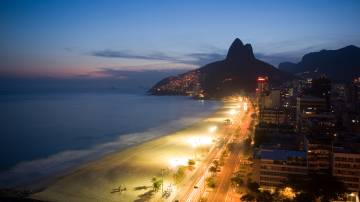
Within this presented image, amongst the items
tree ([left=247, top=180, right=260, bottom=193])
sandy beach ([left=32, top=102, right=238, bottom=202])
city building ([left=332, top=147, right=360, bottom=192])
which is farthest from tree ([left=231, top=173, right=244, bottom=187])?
city building ([left=332, top=147, right=360, bottom=192])

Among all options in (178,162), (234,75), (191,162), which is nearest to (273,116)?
(178,162)

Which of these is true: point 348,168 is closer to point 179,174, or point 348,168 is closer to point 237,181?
point 237,181

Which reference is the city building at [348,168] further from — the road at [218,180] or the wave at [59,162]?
the wave at [59,162]

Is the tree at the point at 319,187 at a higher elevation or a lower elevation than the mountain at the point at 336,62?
lower

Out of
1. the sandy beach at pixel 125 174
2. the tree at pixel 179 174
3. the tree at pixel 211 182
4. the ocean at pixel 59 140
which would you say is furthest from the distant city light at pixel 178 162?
the ocean at pixel 59 140

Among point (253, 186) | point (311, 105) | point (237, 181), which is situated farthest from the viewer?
point (311, 105)

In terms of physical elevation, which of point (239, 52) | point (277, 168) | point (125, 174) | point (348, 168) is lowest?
point (125, 174)
